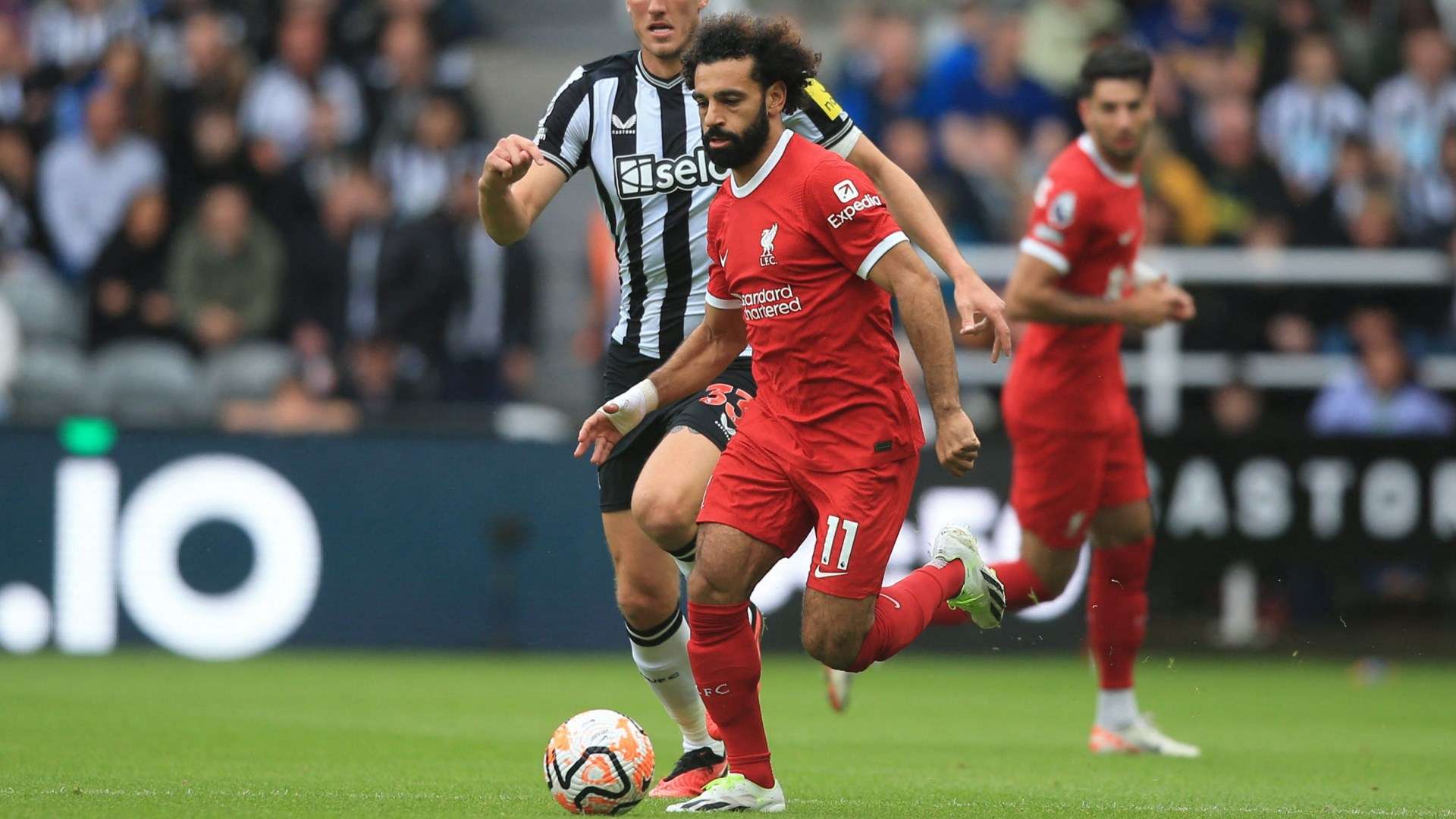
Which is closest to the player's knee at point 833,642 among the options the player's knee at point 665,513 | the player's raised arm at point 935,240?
the player's knee at point 665,513

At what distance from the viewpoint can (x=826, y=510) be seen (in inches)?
250

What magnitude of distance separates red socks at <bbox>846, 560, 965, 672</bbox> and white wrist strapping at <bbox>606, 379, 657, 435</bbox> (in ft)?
Result: 3.46

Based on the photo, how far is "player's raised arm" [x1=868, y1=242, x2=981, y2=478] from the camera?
20.3ft

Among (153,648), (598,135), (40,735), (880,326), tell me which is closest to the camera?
(880,326)

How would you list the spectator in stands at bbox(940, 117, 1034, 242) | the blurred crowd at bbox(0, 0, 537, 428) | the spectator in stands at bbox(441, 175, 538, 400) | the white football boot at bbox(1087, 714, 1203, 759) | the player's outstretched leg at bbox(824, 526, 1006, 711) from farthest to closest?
the spectator in stands at bbox(940, 117, 1034, 242), the spectator in stands at bbox(441, 175, 538, 400), the blurred crowd at bbox(0, 0, 537, 428), the white football boot at bbox(1087, 714, 1203, 759), the player's outstretched leg at bbox(824, 526, 1006, 711)

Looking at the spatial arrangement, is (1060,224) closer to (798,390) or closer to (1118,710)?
(1118,710)

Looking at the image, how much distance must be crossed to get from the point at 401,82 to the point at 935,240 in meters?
10.1

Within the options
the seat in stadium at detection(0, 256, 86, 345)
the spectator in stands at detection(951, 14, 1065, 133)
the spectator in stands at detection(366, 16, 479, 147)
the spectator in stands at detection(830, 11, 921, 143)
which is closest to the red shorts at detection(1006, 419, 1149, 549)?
the spectator in stands at detection(830, 11, 921, 143)

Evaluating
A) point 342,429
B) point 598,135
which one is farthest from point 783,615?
point 598,135

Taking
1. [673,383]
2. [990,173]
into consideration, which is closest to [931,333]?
[673,383]

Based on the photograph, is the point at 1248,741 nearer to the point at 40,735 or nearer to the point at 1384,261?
the point at 40,735

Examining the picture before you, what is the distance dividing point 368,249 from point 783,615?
4206 mm

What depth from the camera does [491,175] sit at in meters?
6.71

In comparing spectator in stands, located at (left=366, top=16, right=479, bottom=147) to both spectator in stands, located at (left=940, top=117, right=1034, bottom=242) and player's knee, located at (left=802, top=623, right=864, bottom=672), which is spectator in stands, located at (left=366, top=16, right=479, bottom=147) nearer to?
spectator in stands, located at (left=940, top=117, right=1034, bottom=242)
